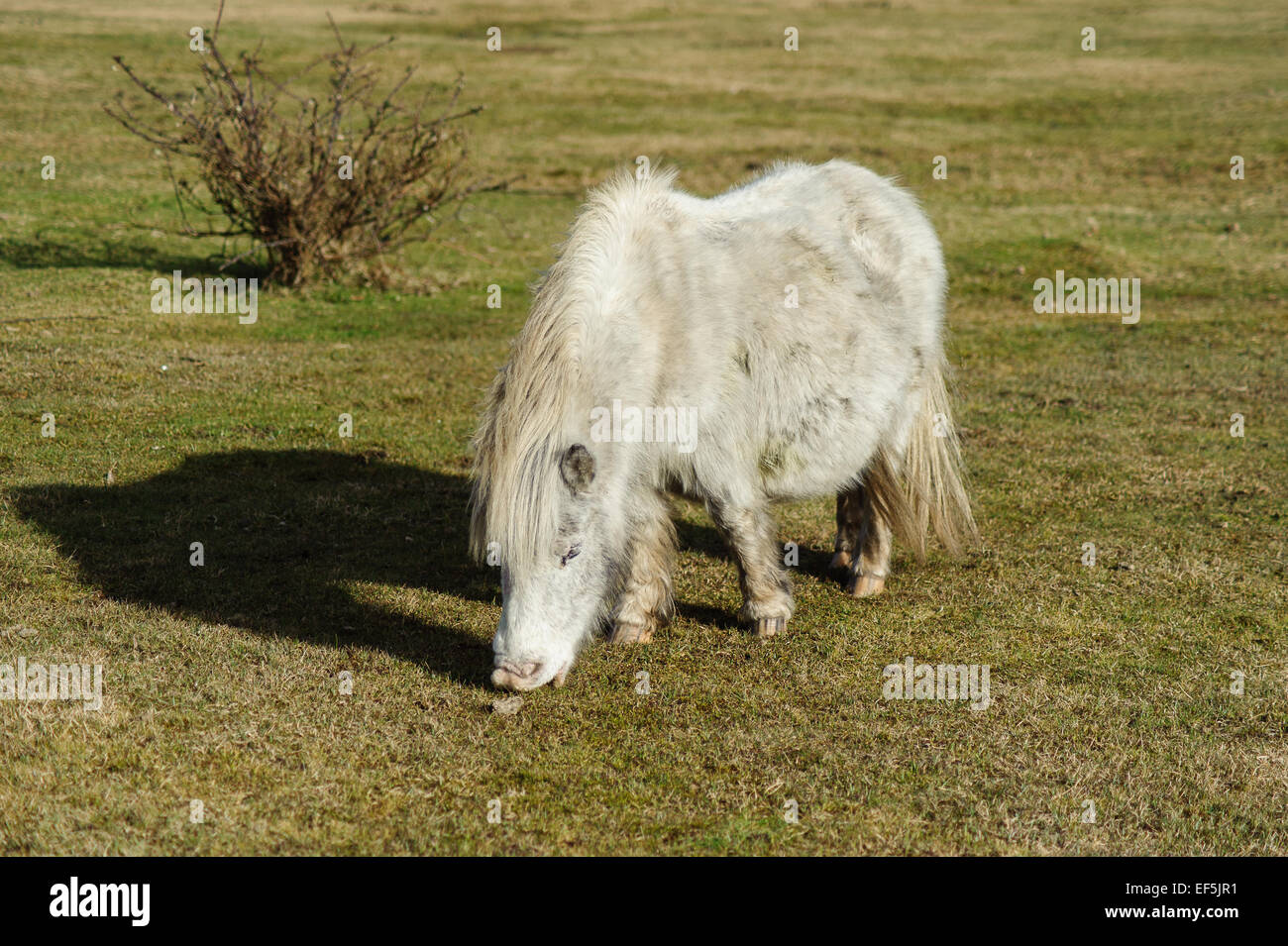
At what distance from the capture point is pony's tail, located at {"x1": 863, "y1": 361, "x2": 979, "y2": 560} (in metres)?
7.96

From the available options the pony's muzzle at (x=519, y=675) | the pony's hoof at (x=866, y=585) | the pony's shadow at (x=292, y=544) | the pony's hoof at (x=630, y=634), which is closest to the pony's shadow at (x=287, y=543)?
the pony's shadow at (x=292, y=544)

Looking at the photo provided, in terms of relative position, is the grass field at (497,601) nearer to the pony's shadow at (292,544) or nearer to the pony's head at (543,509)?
the pony's shadow at (292,544)

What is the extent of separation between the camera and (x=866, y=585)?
7.95 m

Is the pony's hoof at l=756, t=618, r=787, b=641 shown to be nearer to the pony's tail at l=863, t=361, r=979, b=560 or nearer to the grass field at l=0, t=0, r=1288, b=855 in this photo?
the grass field at l=0, t=0, r=1288, b=855

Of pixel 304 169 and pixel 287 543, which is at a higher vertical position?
pixel 304 169

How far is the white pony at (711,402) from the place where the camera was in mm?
5836

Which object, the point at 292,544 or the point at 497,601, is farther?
the point at 292,544

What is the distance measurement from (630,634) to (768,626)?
33.3 inches

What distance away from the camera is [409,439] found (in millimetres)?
10680

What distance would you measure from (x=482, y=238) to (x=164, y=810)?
54.5ft

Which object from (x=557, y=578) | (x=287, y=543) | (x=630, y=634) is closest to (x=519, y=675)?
(x=557, y=578)

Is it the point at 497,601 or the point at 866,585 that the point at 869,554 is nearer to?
the point at 866,585

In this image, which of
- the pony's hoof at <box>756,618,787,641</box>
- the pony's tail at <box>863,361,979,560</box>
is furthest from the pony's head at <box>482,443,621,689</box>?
the pony's tail at <box>863,361,979,560</box>

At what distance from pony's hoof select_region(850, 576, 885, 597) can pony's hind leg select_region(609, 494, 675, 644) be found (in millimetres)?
1488
